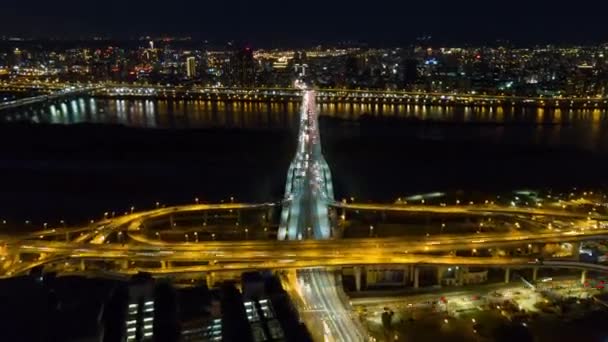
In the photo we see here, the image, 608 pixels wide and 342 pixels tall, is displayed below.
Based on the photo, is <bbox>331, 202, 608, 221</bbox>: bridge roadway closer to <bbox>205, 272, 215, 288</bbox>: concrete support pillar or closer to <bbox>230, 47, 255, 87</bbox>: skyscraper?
<bbox>205, 272, 215, 288</bbox>: concrete support pillar

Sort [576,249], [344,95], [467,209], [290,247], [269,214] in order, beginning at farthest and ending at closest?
[344,95] → [269,214] → [467,209] → [576,249] → [290,247]

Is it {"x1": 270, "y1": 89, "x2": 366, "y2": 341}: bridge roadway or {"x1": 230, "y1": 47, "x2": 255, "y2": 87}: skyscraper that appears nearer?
{"x1": 270, "y1": 89, "x2": 366, "y2": 341}: bridge roadway

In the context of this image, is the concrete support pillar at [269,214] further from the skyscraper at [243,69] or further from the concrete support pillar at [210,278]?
the skyscraper at [243,69]

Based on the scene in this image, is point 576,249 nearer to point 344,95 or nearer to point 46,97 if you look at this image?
point 344,95

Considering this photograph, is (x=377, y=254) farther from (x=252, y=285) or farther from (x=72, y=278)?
(x=72, y=278)

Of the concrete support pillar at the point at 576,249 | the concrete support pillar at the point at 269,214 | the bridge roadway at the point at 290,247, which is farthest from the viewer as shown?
the concrete support pillar at the point at 269,214

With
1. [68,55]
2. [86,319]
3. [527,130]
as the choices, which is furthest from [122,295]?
[68,55]

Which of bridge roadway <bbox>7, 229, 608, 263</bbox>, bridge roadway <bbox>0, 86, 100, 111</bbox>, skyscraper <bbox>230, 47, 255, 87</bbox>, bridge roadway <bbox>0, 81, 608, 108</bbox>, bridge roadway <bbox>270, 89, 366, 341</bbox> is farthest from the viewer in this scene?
skyscraper <bbox>230, 47, 255, 87</bbox>

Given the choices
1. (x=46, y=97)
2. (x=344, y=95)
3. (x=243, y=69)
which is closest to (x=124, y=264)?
(x=344, y=95)

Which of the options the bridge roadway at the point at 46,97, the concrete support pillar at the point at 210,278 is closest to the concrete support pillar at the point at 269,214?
the concrete support pillar at the point at 210,278

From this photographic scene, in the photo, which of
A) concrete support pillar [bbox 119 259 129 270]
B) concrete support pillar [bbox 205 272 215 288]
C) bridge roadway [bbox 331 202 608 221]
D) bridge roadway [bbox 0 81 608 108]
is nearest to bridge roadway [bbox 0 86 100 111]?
bridge roadway [bbox 0 81 608 108]

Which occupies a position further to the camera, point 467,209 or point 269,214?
point 269,214
